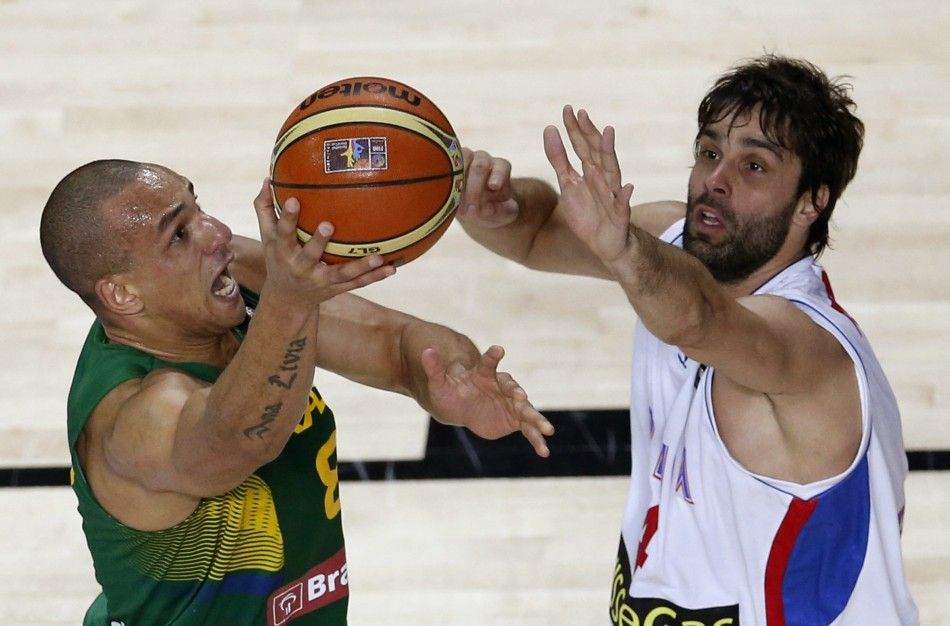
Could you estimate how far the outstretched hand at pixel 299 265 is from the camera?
2.37 meters

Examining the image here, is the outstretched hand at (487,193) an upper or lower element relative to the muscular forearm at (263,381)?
upper

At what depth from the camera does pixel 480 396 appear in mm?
2988

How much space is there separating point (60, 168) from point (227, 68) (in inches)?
42.1

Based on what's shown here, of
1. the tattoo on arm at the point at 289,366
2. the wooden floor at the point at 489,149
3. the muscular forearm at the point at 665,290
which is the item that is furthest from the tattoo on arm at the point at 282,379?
the wooden floor at the point at 489,149

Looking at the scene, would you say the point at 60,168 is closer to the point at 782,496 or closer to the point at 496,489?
the point at 496,489

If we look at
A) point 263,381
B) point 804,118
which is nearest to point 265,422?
point 263,381

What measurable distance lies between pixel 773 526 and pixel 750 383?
1.39 ft

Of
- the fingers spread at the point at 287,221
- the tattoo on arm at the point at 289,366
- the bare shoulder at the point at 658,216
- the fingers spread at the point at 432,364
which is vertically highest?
the fingers spread at the point at 287,221

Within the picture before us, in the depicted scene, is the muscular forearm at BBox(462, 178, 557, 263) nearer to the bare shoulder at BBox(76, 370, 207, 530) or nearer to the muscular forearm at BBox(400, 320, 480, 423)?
the muscular forearm at BBox(400, 320, 480, 423)

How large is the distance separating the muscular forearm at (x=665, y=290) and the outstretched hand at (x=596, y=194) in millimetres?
34

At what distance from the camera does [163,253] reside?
286 cm

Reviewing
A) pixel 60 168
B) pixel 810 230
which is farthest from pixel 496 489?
pixel 60 168

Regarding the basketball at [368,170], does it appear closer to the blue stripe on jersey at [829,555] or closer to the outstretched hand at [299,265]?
the outstretched hand at [299,265]

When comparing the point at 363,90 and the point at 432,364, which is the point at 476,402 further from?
the point at 363,90
